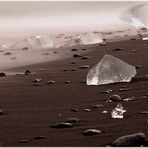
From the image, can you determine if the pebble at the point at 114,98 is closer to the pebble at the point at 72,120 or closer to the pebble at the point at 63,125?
the pebble at the point at 72,120

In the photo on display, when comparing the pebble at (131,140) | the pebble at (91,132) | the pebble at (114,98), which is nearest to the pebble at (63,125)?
the pebble at (91,132)

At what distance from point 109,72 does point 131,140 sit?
5.74ft

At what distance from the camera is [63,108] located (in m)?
3.20

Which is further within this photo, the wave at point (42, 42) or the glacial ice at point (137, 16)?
the glacial ice at point (137, 16)

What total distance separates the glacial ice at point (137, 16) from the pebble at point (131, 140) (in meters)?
9.64

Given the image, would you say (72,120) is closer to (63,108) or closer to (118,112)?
(118,112)

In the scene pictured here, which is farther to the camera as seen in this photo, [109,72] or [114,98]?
[109,72]

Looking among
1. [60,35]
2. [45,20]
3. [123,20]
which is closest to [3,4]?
[45,20]

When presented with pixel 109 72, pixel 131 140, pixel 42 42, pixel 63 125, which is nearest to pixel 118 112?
pixel 63 125

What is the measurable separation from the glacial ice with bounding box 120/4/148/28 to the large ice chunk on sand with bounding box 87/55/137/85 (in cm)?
785

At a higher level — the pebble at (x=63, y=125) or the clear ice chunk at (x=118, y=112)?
the clear ice chunk at (x=118, y=112)

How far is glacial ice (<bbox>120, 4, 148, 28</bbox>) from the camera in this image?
12.3 m

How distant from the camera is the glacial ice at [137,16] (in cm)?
1235

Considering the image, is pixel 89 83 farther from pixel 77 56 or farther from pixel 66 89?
pixel 77 56
